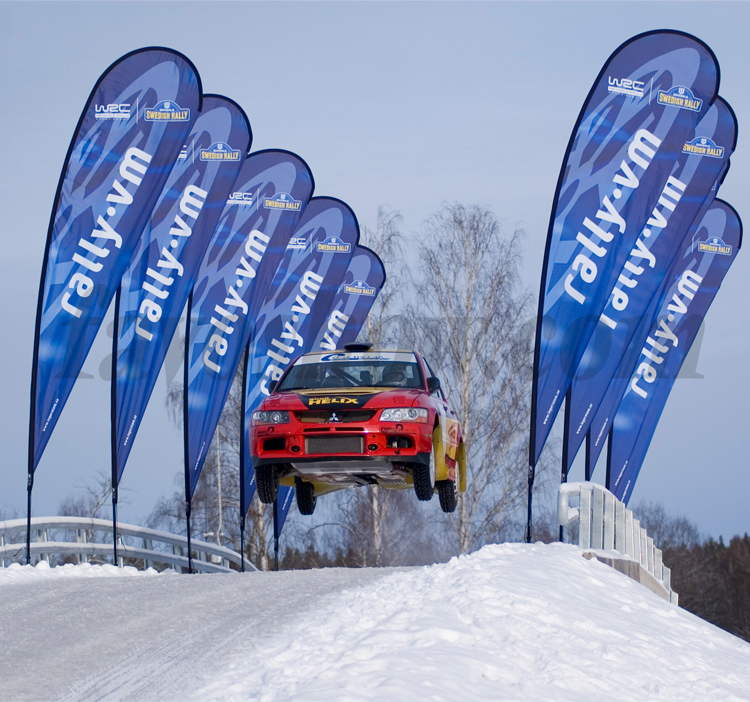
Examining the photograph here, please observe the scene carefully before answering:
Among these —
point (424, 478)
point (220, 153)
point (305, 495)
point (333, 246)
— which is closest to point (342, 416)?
point (424, 478)

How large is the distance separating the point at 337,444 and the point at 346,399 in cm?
53

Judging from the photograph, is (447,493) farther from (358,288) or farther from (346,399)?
(358,288)

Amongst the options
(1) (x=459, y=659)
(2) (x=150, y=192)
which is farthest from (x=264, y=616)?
(2) (x=150, y=192)

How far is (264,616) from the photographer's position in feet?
26.5

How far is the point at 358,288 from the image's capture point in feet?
82.2

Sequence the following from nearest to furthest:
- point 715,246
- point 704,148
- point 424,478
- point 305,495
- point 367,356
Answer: point 424,478, point 367,356, point 305,495, point 704,148, point 715,246

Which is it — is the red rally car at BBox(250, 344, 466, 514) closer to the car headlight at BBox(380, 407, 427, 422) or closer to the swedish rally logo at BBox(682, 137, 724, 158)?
the car headlight at BBox(380, 407, 427, 422)

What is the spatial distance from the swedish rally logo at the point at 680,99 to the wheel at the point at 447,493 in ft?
23.3

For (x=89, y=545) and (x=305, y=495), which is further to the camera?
(x=89, y=545)

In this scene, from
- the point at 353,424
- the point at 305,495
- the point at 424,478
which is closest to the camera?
the point at 353,424

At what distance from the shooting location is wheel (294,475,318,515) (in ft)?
49.2

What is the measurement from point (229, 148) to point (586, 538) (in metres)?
10.6

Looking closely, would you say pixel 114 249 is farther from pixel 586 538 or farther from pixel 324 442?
pixel 586 538

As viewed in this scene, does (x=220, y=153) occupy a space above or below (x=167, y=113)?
below
